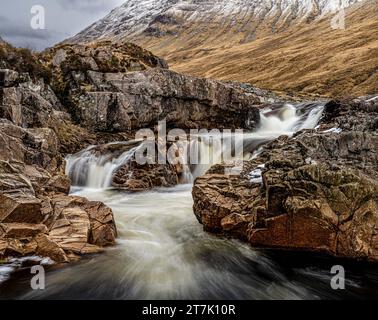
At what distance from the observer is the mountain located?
62.5 meters

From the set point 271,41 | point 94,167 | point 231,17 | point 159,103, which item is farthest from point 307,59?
point 231,17

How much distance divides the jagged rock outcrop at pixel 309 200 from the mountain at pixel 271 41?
44175mm

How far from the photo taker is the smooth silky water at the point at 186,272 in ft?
27.2

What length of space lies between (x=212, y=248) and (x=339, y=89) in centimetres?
5138

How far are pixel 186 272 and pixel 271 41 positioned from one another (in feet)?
363

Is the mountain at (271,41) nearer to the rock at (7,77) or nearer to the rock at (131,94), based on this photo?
the rock at (131,94)

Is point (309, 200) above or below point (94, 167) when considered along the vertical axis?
below

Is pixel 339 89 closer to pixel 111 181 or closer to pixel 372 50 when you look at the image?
pixel 372 50

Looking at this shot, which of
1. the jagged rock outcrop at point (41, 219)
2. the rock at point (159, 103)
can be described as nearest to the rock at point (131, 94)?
the rock at point (159, 103)

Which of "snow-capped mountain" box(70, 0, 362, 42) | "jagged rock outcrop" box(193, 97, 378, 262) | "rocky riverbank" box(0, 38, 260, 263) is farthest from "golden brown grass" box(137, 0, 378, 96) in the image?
"jagged rock outcrop" box(193, 97, 378, 262)

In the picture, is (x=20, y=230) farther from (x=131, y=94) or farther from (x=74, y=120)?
(x=131, y=94)

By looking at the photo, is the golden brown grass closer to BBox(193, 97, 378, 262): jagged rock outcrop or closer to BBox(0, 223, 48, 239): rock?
BBox(193, 97, 378, 262): jagged rock outcrop

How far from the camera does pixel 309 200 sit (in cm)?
973

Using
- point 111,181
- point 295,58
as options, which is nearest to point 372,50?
point 295,58
